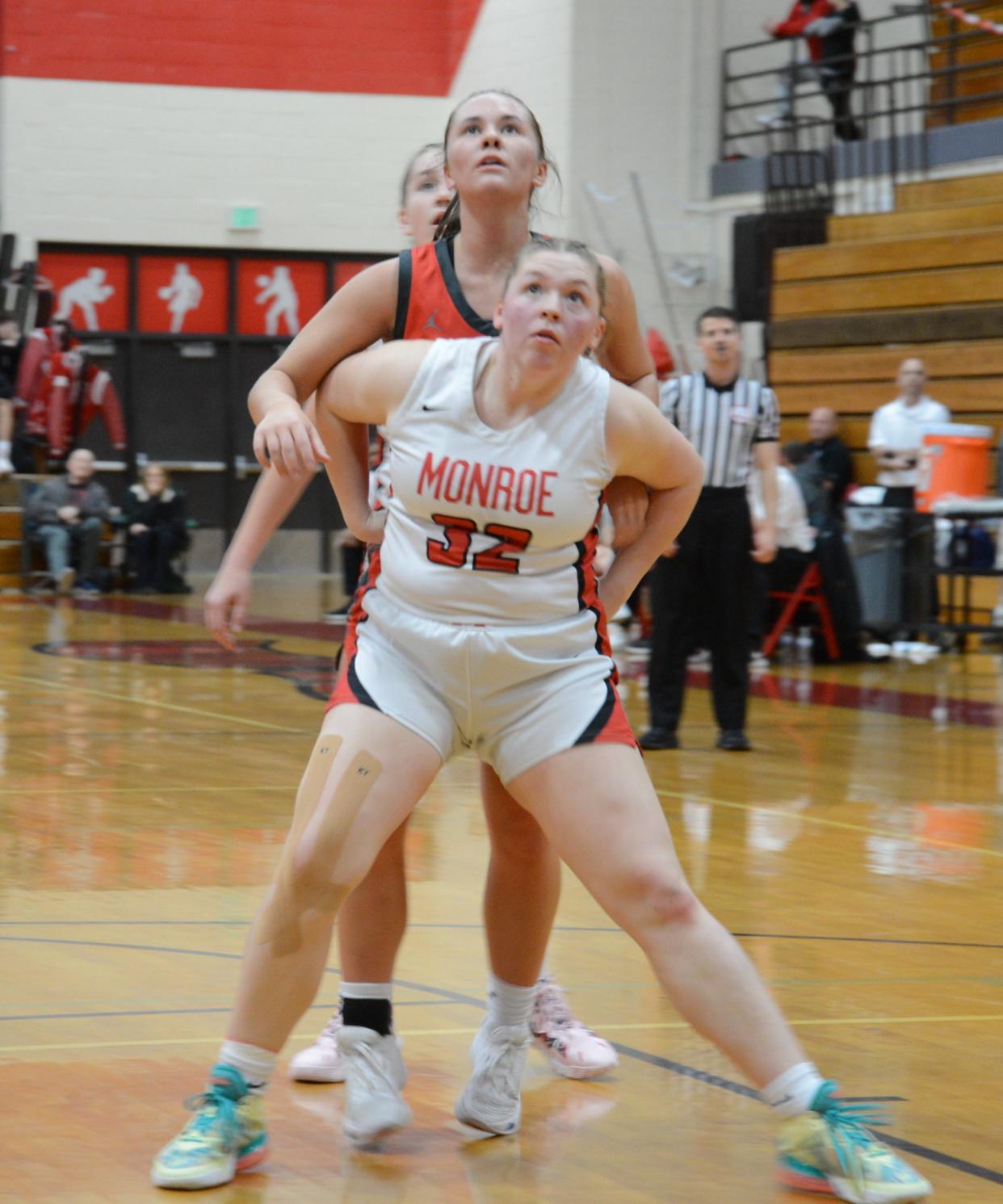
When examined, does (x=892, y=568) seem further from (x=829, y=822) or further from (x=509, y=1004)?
(x=509, y=1004)

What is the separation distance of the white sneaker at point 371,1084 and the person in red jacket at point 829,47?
46.8 feet

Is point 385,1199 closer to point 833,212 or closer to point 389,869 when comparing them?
point 389,869

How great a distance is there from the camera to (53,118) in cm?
1917

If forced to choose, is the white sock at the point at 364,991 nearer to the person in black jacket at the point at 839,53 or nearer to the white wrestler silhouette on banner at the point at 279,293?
the person in black jacket at the point at 839,53

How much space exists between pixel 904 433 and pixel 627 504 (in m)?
10.2

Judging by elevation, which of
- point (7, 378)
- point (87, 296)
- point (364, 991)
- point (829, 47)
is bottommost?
point (364, 991)

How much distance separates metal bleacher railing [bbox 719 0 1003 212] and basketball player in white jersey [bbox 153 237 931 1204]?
12.9m

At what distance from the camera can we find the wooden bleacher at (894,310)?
14211 millimetres

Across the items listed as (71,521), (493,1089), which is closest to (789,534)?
(71,521)

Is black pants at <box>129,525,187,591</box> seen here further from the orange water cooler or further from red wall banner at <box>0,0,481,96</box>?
the orange water cooler

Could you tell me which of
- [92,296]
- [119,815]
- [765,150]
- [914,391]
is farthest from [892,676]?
[92,296]

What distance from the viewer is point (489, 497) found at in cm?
291

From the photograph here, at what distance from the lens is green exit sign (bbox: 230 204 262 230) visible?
19.8 m

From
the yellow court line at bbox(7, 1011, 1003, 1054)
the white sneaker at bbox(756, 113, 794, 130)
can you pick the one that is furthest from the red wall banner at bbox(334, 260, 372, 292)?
the yellow court line at bbox(7, 1011, 1003, 1054)
